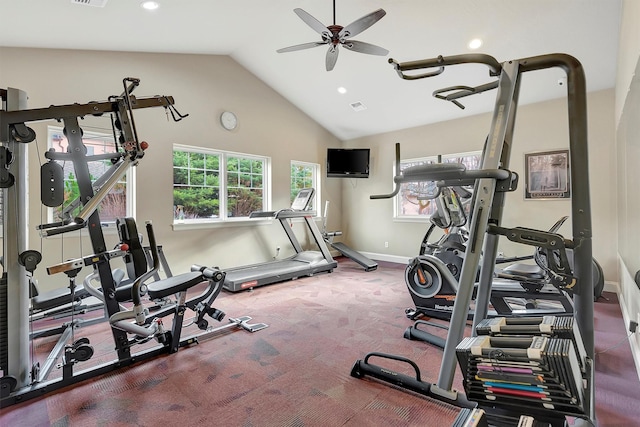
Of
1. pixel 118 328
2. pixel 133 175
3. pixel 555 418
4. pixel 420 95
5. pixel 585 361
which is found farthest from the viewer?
pixel 420 95

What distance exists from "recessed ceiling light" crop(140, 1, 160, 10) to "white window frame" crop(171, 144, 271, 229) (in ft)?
6.13

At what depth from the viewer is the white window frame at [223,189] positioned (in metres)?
4.83

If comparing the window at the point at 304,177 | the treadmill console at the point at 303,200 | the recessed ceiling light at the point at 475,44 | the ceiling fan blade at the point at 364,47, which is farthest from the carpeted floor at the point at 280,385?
the window at the point at 304,177

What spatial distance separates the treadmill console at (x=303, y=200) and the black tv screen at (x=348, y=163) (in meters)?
1.07

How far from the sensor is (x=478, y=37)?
3.84 meters

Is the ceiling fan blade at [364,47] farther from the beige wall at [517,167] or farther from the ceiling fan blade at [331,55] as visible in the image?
the beige wall at [517,167]

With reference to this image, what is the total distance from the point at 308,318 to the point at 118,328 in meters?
1.75

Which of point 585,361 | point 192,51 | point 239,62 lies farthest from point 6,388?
point 239,62

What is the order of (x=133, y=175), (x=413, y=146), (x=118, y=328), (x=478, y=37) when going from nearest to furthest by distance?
(x=118, y=328)
(x=478, y=37)
(x=133, y=175)
(x=413, y=146)

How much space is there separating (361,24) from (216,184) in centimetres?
341

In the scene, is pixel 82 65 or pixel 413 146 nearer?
pixel 82 65

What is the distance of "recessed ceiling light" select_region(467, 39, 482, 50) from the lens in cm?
390

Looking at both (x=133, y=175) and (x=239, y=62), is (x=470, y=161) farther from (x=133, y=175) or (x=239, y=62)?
(x=133, y=175)

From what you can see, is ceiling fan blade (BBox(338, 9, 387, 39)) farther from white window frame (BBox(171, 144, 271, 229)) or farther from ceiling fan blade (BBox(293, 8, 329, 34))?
white window frame (BBox(171, 144, 271, 229))
